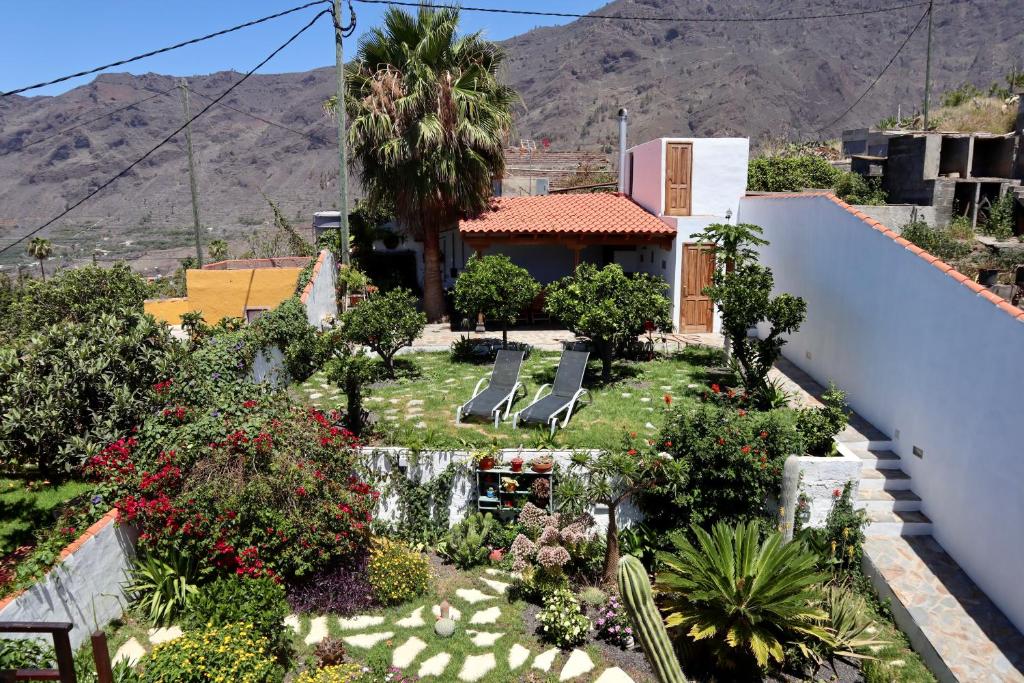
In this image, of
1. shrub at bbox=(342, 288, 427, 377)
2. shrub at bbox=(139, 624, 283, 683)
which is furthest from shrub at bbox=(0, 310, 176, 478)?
shrub at bbox=(139, 624, 283, 683)

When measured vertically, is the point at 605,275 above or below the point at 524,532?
above

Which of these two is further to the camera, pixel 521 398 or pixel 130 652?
pixel 521 398

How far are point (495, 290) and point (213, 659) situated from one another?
27.9 feet

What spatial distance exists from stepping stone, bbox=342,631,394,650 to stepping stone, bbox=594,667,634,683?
235 cm

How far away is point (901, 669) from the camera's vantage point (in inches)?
279

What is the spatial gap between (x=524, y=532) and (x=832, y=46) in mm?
106860

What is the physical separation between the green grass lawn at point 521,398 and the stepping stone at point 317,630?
2525 mm

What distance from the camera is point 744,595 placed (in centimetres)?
700

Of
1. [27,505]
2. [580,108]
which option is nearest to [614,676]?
[27,505]

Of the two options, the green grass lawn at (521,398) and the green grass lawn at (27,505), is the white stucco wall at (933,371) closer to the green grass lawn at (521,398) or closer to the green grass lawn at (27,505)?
the green grass lawn at (521,398)

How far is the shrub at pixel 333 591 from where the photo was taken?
788 cm

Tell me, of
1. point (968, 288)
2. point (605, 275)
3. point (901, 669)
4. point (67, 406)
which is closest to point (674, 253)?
point (605, 275)

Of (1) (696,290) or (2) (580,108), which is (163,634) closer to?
(1) (696,290)

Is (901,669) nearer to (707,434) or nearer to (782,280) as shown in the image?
(707,434)
